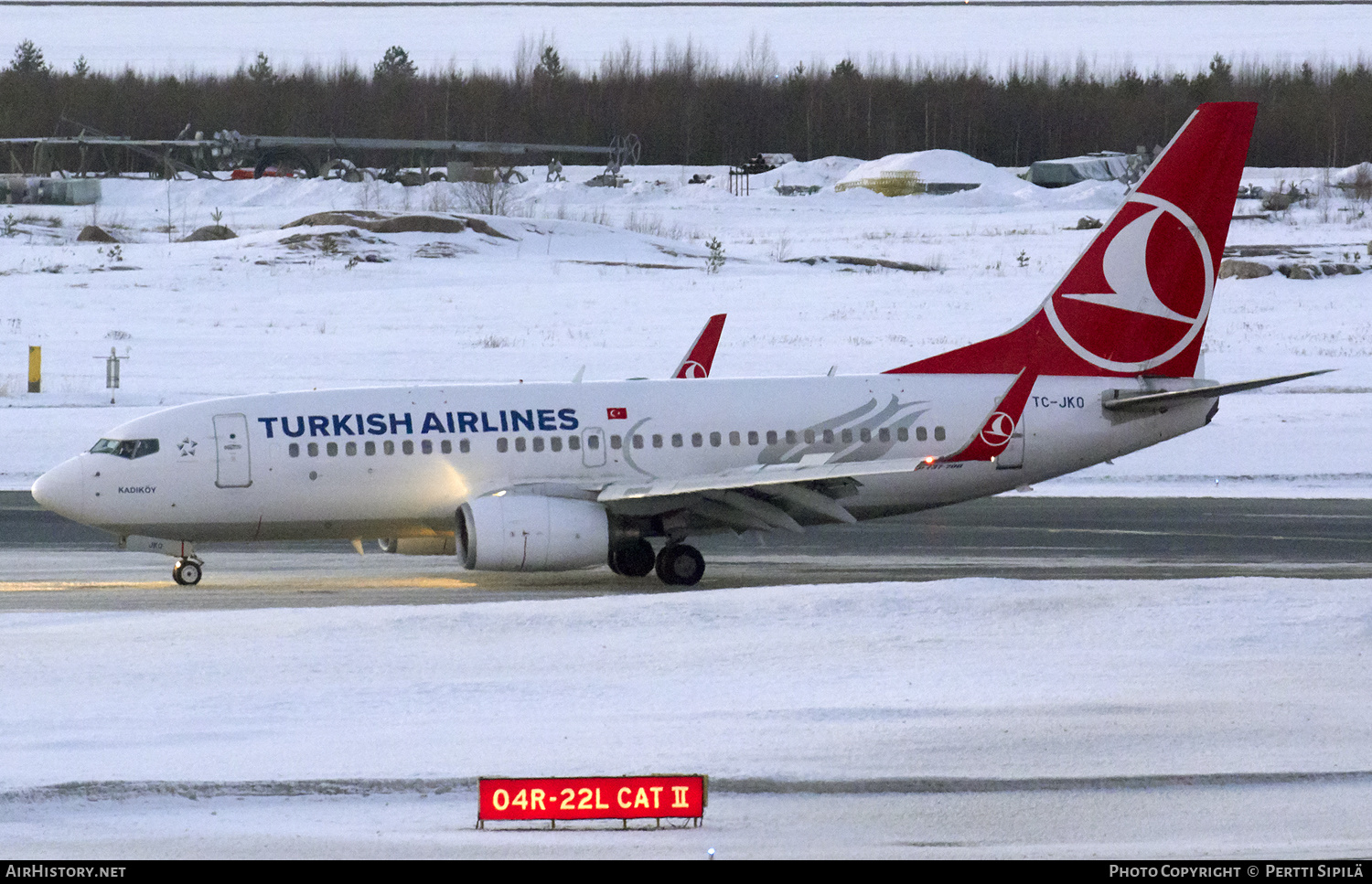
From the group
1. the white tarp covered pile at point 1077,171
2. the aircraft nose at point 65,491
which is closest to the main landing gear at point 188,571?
the aircraft nose at point 65,491

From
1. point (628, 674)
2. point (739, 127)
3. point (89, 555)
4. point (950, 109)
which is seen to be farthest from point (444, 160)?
point (628, 674)

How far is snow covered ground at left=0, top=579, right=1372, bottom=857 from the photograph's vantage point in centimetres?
1054

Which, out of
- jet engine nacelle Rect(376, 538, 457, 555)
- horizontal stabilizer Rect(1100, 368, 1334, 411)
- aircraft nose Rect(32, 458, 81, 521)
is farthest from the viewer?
horizontal stabilizer Rect(1100, 368, 1334, 411)

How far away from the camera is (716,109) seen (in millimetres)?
174750

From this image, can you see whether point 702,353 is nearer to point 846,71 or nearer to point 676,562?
point 676,562

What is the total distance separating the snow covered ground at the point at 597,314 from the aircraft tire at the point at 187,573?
12.2 metres

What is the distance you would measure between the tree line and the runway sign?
161356 mm

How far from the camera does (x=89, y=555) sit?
26.8m

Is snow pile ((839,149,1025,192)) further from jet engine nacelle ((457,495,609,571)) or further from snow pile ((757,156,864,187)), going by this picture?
jet engine nacelle ((457,495,609,571))

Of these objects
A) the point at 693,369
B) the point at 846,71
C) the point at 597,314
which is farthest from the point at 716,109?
the point at 693,369

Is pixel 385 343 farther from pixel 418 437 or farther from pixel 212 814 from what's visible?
pixel 212 814

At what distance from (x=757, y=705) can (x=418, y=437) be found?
39.1 feet

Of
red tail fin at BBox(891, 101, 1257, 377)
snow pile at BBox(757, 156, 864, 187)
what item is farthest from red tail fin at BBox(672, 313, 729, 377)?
snow pile at BBox(757, 156, 864, 187)
